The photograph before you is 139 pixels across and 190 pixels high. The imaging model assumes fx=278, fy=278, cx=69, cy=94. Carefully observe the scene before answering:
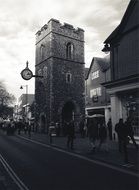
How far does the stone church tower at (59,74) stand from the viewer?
126ft

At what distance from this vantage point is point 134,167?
10.2 m

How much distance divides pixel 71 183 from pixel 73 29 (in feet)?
119

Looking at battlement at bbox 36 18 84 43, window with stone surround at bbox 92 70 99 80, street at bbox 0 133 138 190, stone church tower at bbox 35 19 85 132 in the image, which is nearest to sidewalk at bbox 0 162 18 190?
street at bbox 0 133 138 190

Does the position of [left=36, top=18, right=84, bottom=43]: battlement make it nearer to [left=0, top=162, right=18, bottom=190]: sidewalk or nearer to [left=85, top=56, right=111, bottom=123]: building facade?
[left=85, top=56, right=111, bottom=123]: building facade

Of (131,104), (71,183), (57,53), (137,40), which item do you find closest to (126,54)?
(137,40)

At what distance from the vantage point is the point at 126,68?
19531mm

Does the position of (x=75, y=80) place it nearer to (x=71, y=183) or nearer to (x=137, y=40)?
(x=137, y=40)

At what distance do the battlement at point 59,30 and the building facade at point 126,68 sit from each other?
19.7 metres

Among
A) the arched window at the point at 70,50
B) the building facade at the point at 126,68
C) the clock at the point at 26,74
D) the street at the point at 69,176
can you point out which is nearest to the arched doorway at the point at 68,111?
the arched window at the point at 70,50

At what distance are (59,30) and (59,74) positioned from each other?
21.3 feet

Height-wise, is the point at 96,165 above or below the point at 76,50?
below

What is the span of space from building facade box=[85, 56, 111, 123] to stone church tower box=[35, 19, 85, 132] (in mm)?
1569

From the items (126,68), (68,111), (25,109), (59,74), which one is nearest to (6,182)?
(126,68)

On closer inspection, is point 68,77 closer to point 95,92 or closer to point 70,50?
point 70,50
